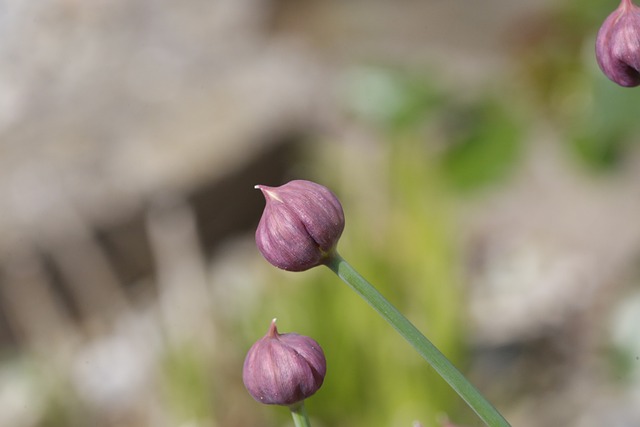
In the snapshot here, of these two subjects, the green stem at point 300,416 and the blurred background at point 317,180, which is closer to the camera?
the green stem at point 300,416

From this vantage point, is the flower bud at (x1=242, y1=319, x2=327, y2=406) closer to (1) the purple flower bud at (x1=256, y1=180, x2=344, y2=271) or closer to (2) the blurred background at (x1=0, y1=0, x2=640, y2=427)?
(1) the purple flower bud at (x1=256, y1=180, x2=344, y2=271)

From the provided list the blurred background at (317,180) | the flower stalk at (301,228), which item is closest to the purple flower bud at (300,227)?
the flower stalk at (301,228)

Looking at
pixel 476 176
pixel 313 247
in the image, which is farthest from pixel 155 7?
pixel 313 247

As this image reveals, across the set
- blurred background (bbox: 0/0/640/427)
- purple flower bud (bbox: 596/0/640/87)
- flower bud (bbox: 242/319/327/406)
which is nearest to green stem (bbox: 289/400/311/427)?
flower bud (bbox: 242/319/327/406)

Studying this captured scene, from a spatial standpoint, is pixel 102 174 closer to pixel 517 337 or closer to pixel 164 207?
pixel 164 207

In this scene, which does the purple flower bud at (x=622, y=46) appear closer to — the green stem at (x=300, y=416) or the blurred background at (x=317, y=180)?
the green stem at (x=300, y=416)

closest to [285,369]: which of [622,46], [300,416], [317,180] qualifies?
[300,416]
